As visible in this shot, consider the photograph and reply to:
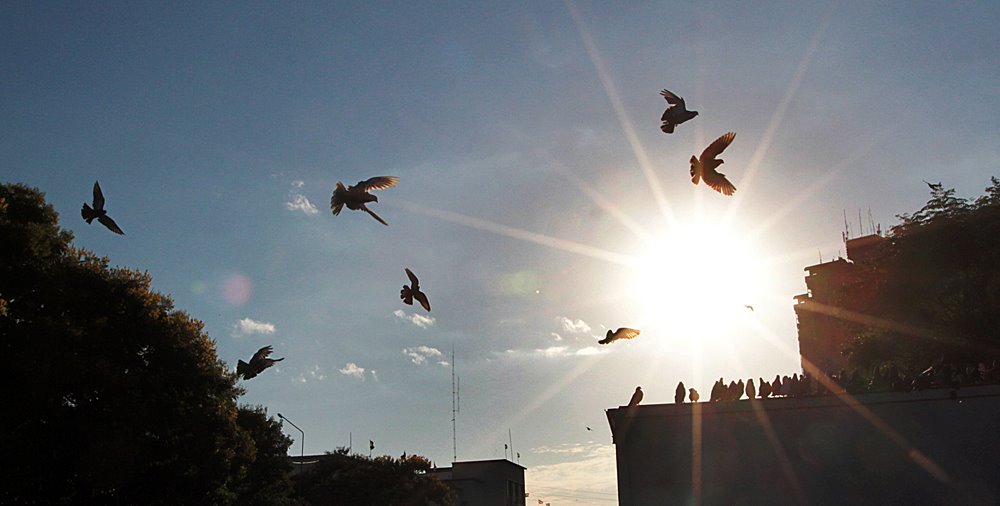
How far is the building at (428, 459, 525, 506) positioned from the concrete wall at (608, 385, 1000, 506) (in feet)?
263

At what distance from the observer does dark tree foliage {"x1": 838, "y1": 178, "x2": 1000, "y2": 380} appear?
45.9m

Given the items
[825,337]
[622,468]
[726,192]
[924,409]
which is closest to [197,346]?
[622,468]

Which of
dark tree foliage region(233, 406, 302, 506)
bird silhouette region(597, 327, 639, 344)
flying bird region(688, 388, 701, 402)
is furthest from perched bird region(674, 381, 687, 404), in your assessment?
dark tree foliage region(233, 406, 302, 506)

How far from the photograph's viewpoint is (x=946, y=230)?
4922 centimetres

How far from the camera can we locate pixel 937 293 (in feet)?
157

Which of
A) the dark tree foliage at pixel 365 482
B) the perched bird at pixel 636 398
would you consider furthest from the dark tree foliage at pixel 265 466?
the perched bird at pixel 636 398

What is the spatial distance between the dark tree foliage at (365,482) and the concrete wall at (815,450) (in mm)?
42774

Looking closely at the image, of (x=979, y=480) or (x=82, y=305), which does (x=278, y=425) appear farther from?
(x=979, y=480)

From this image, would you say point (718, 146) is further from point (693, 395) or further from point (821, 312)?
point (821, 312)

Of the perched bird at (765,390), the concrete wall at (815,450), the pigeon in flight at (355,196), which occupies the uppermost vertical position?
the pigeon in flight at (355,196)

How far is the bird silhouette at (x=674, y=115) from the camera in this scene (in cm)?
1908

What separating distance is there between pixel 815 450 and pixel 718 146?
15935 millimetres

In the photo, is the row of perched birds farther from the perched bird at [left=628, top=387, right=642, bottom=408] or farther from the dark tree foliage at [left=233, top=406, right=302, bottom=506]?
the dark tree foliage at [left=233, top=406, right=302, bottom=506]

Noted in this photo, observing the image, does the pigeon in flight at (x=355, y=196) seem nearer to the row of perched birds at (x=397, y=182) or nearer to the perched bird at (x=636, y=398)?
the row of perched birds at (x=397, y=182)
